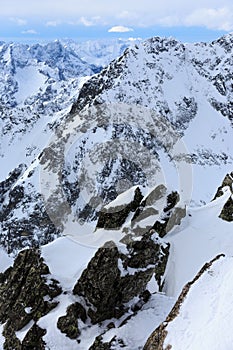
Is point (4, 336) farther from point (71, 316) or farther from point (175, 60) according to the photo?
point (175, 60)

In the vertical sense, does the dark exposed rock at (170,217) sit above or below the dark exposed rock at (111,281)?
above

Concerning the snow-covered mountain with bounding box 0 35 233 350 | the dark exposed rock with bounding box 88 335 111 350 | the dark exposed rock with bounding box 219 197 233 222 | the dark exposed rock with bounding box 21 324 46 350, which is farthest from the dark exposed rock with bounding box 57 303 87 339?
the dark exposed rock with bounding box 219 197 233 222

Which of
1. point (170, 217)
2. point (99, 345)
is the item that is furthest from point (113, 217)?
point (99, 345)

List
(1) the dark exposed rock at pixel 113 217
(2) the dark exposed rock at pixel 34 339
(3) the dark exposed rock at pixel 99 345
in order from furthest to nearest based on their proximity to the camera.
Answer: (1) the dark exposed rock at pixel 113 217
(2) the dark exposed rock at pixel 34 339
(3) the dark exposed rock at pixel 99 345

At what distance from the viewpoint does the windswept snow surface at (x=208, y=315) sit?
1622 cm

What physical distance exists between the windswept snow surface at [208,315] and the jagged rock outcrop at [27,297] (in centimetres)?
924

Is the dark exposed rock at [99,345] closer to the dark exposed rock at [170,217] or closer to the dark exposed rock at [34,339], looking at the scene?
the dark exposed rock at [34,339]

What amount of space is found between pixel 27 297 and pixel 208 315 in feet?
42.7

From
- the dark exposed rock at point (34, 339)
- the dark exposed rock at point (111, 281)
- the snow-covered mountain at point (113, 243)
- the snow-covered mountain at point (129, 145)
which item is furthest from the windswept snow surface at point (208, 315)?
the snow-covered mountain at point (129, 145)

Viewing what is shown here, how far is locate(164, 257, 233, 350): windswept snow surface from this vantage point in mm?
16219

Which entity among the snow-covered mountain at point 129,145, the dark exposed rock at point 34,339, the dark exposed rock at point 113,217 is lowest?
the dark exposed rock at point 34,339

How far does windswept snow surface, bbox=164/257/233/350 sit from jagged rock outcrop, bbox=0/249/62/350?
9.24m

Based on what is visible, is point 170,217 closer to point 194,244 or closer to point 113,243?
point 194,244

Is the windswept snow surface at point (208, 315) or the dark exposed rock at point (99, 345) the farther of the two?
the dark exposed rock at point (99, 345)
